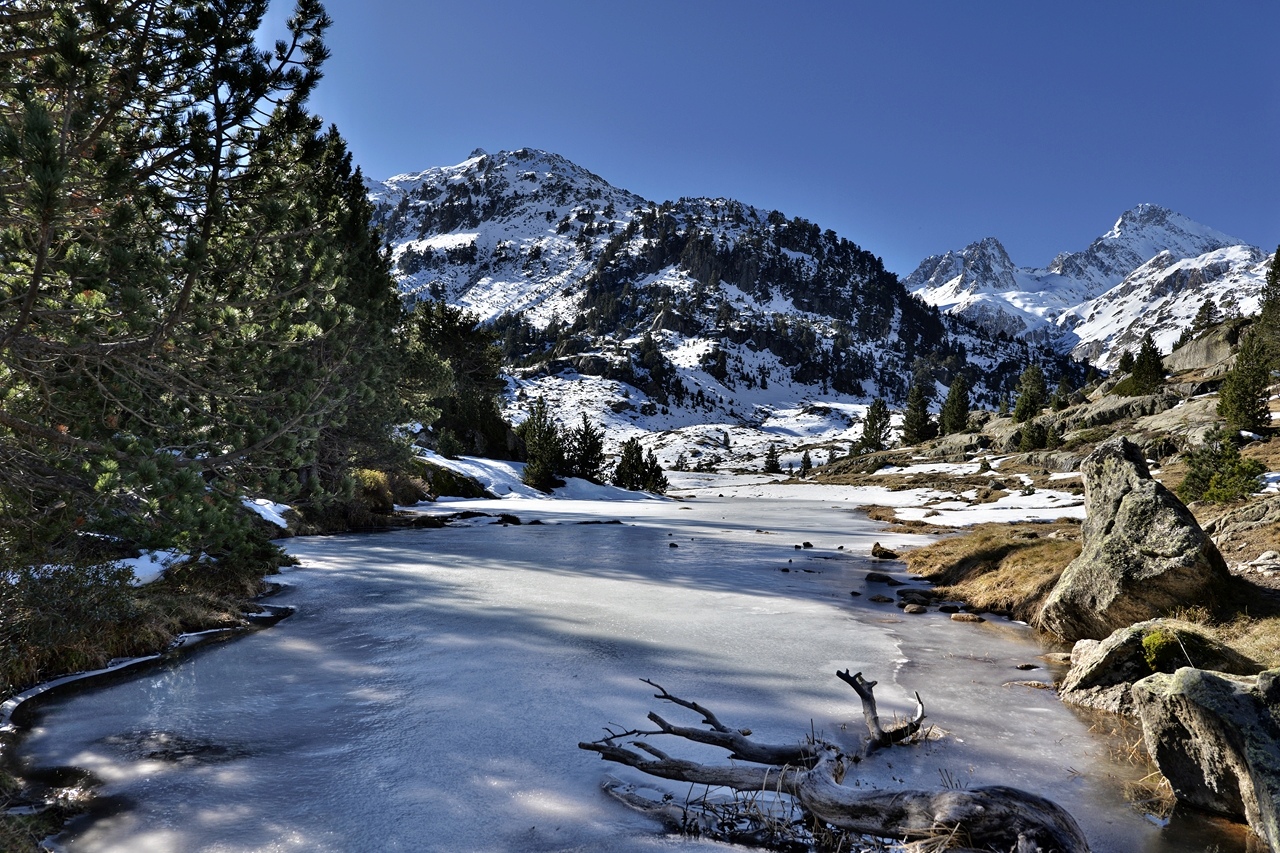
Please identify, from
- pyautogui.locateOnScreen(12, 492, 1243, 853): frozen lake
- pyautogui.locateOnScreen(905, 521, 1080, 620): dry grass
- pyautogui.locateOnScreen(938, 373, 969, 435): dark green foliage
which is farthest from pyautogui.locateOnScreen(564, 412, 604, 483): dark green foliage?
pyautogui.locateOnScreen(938, 373, 969, 435): dark green foliage

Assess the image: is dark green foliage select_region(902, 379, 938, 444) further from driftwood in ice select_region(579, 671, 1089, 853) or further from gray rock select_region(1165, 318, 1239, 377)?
driftwood in ice select_region(579, 671, 1089, 853)

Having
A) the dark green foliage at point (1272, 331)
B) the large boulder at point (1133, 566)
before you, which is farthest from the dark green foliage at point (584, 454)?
the dark green foliage at point (1272, 331)

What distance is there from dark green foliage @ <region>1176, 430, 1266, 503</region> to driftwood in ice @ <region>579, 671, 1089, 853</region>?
1605cm

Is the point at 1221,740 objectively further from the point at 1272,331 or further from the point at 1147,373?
the point at 1147,373

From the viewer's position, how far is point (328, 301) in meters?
7.45

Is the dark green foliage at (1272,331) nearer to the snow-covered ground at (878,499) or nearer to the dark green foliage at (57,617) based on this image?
the snow-covered ground at (878,499)

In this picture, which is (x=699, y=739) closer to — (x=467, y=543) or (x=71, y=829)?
(x=71, y=829)

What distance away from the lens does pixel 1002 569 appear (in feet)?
42.3

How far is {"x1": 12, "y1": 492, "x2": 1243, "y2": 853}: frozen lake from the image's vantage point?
4.19m

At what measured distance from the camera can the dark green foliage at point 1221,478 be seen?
14.9m

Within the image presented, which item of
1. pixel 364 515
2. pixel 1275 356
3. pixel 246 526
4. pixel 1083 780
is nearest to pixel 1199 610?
pixel 1083 780

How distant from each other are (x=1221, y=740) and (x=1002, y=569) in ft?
31.1

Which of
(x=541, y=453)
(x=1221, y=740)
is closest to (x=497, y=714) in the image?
(x=1221, y=740)

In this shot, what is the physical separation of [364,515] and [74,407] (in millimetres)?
18298
